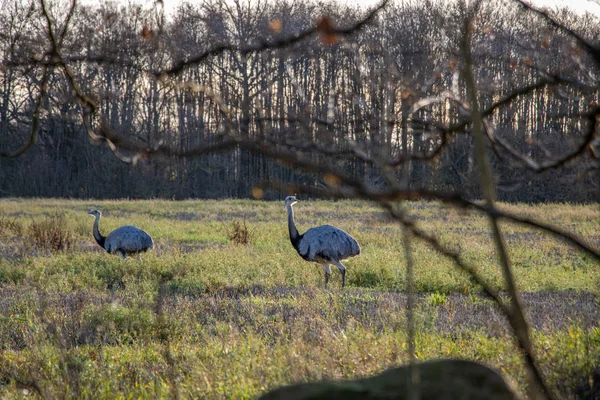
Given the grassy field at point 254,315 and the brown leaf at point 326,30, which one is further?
the grassy field at point 254,315

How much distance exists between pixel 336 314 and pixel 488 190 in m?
6.26

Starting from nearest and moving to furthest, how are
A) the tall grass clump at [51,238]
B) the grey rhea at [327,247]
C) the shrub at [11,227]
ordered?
the grey rhea at [327,247]
the tall grass clump at [51,238]
the shrub at [11,227]

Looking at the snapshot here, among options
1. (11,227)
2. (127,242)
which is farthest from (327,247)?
(11,227)

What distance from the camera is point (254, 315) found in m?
7.72

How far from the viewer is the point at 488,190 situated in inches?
58.7

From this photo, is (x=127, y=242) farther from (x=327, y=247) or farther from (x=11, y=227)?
(x=11, y=227)

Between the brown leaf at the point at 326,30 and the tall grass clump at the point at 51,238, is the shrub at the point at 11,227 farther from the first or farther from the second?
the brown leaf at the point at 326,30

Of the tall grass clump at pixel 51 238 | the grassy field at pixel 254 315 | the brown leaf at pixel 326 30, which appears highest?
the brown leaf at pixel 326 30

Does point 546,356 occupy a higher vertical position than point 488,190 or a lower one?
lower

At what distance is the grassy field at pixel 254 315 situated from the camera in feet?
14.9

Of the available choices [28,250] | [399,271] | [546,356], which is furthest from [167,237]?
[546,356]

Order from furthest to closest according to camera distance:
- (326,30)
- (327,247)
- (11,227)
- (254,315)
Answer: (11,227) → (327,247) → (254,315) → (326,30)

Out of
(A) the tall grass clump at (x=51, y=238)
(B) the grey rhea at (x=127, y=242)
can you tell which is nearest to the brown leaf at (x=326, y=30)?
(B) the grey rhea at (x=127, y=242)

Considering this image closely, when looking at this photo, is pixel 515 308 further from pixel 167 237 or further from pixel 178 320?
pixel 167 237
